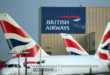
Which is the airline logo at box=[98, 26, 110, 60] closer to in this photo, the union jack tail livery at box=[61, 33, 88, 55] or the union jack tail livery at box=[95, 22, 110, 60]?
the union jack tail livery at box=[95, 22, 110, 60]

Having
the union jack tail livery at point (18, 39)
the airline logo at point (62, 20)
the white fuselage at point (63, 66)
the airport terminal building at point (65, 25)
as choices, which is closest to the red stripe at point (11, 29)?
the union jack tail livery at point (18, 39)

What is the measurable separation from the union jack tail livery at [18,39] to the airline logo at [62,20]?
5649 centimetres

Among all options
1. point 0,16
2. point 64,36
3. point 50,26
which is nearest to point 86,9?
point 50,26

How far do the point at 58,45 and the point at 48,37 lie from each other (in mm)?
4215

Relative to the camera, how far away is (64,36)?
6744 centimetres

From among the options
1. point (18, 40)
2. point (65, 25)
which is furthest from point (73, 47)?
point (65, 25)

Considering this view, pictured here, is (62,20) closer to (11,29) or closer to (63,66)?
(11,29)

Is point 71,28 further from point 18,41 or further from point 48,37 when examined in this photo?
point 18,41

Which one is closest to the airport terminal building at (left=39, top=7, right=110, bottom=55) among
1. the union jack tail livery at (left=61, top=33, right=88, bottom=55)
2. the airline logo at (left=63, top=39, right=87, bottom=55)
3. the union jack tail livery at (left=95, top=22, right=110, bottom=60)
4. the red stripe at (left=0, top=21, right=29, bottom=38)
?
the union jack tail livery at (left=61, top=33, right=88, bottom=55)

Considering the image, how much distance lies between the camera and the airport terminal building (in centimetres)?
10212

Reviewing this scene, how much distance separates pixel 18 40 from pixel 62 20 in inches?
2311

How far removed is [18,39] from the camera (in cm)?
4722

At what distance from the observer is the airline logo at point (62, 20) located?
104 metres

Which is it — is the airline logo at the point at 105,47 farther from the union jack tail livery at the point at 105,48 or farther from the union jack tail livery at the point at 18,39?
the union jack tail livery at the point at 18,39
